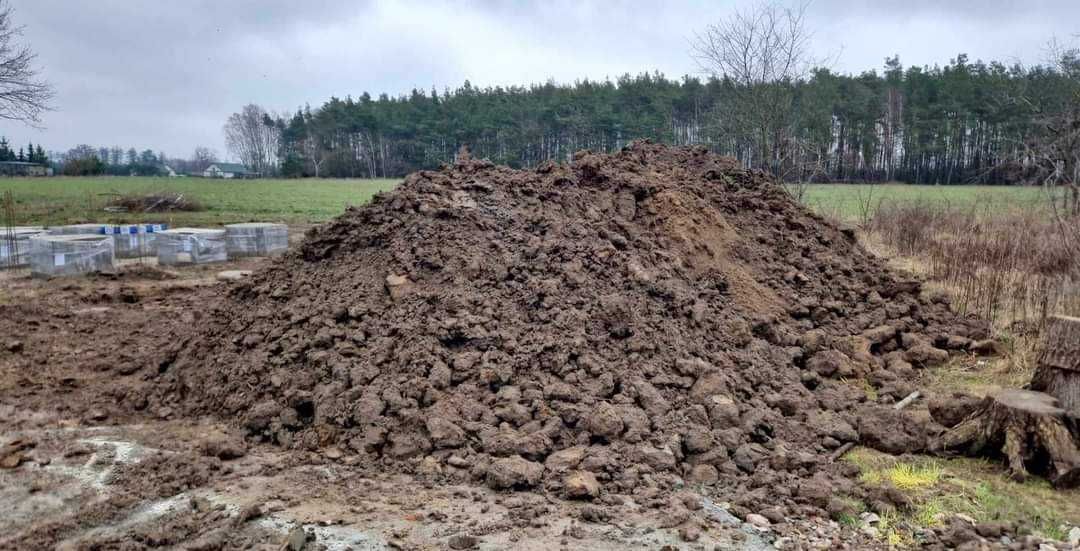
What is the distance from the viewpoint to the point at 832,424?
451cm

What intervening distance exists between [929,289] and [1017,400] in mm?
4108

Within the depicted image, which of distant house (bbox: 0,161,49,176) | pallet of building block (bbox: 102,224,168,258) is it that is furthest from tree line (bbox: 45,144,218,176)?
pallet of building block (bbox: 102,224,168,258)

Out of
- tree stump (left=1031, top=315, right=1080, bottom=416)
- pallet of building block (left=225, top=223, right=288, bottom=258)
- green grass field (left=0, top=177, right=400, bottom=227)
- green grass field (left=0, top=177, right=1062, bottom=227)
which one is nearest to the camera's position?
tree stump (left=1031, top=315, right=1080, bottom=416)

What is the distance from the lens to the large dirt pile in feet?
13.3

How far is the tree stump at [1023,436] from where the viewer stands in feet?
12.4

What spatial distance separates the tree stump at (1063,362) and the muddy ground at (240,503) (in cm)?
188

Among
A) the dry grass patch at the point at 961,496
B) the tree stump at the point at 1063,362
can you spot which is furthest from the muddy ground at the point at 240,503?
the tree stump at the point at 1063,362

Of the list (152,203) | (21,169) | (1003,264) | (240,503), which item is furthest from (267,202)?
(21,169)

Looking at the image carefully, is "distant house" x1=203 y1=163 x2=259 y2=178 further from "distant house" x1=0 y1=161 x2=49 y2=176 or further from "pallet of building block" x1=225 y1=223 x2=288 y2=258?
"pallet of building block" x1=225 y1=223 x2=288 y2=258

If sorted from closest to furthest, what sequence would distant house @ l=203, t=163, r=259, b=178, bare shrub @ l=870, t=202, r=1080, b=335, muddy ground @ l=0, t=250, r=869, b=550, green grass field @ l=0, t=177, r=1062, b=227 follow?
muddy ground @ l=0, t=250, r=869, b=550
bare shrub @ l=870, t=202, r=1080, b=335
green grass field @ l=0, t=177, r=1062, b=227
distant house @ l=203, t=163, r=259, b=178

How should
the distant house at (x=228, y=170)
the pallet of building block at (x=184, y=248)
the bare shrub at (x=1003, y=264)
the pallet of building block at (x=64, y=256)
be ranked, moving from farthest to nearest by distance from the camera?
the distant house at (x=228, y=170) → the pallet of building block at (x=184, y=248) → the pallet of building block at (x=64, y=256) → the bare shrub at (x=1003, y=264)

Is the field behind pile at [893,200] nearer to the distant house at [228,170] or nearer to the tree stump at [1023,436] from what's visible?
the tree stump at [1023,436]

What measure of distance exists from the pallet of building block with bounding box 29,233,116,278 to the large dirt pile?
6.32 meters

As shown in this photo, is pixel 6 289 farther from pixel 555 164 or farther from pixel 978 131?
pixel 978 131
